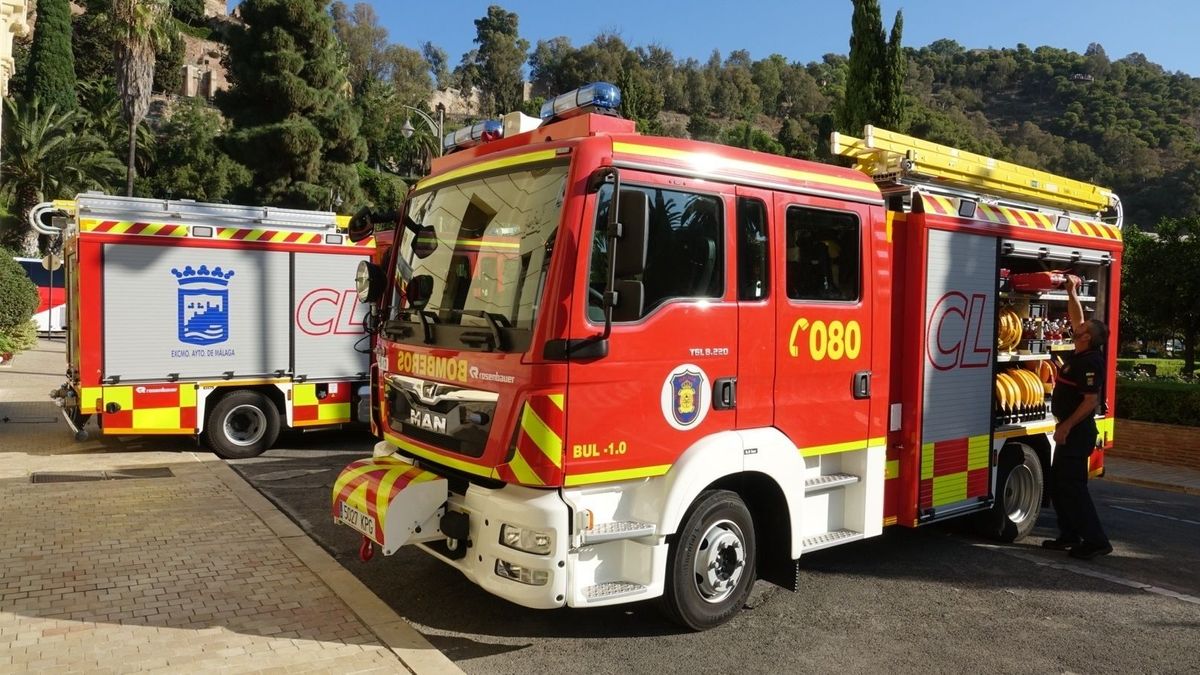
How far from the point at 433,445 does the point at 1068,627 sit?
395 centimetres

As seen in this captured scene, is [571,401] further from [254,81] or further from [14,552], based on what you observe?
[254,81]

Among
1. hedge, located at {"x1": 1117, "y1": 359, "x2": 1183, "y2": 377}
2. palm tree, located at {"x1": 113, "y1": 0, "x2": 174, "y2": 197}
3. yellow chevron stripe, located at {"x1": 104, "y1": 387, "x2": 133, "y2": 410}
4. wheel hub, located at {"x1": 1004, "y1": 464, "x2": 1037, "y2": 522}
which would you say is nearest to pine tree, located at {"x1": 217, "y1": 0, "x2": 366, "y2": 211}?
palm tree, located at {"x1": 113, "y1": 0, "x2": 174, "y2": 197}

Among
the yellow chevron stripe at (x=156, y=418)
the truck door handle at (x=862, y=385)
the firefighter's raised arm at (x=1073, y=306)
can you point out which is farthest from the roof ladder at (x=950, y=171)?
the yellow chevron stripe at (x=156, y=418)

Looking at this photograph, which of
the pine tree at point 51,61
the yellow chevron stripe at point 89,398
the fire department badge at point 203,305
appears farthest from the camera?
the pine tree at point 51,61

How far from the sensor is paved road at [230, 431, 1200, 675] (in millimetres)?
4555

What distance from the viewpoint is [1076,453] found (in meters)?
6.63

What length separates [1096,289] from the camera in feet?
A: 24.6

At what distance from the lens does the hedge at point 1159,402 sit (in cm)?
1198

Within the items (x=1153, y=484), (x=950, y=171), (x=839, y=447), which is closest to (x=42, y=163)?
(x=950, y=171)

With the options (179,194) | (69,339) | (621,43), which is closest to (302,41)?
(179,194)

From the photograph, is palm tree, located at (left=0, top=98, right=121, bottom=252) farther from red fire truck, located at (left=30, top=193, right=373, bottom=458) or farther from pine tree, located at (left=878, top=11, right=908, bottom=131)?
pine tree, located at (left=878, top=11, right=908, bottom=131)

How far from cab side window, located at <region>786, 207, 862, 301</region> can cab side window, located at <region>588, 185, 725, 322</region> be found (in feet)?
1.93

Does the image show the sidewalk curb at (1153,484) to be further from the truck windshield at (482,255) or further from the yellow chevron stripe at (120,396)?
the yellow chevron stripe at (120,396)

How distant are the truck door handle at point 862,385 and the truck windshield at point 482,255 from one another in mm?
2321
